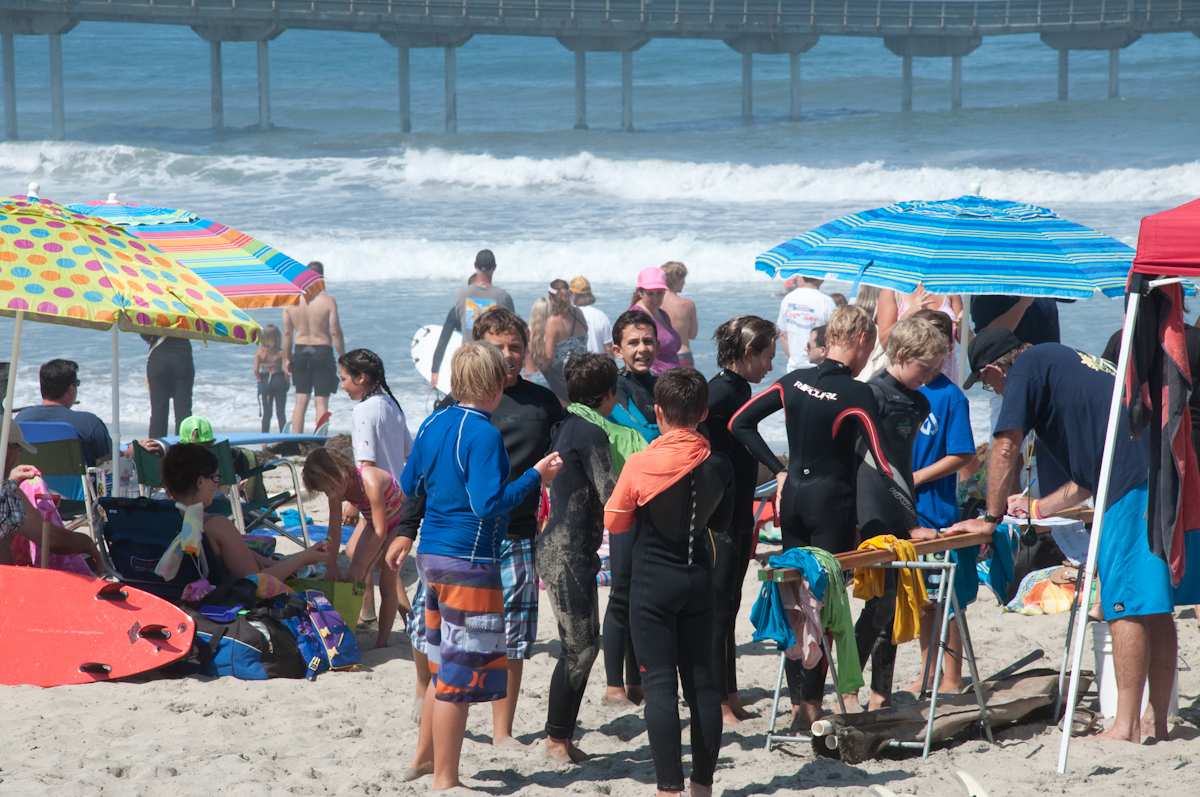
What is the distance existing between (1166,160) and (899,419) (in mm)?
28459

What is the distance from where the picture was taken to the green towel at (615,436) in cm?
430

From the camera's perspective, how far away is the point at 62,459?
668cm

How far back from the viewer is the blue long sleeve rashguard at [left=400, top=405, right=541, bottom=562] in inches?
152

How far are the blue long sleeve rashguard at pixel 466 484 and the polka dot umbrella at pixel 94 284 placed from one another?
1.43 meters

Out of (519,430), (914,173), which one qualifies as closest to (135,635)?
(519,430)

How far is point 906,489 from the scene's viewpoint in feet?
14.7

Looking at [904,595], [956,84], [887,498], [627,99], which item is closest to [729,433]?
[887,498]

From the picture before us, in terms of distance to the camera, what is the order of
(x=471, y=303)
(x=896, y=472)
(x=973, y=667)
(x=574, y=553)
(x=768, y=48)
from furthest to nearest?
1. (x=768, y=48)
2. (x=471, y=303)
3. (x=896, y=472)
4. (x=574, y=553)
5. (x=973, y=667)

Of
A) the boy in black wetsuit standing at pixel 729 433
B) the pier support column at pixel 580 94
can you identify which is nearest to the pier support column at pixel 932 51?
the pier support column at pixel 580 94

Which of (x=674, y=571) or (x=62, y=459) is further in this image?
(x=62, y=459)

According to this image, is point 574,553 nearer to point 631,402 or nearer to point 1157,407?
point 631,402

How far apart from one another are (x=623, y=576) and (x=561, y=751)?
0.58 metres

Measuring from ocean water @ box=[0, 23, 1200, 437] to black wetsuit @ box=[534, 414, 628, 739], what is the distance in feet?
26.5

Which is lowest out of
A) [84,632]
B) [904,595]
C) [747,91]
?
[84,632]
